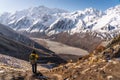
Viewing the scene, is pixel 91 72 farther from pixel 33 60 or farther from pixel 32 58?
pixel 32 58

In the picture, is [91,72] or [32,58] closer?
[91,72]

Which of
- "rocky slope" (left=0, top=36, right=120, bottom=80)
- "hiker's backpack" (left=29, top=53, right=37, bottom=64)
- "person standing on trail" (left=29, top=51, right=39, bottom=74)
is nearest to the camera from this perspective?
"rocky slope" (left=0, top=36, right=120, bottom=80)

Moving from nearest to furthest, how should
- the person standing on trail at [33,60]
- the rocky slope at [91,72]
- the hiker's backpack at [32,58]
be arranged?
the rocky slope at [91,72], the hiker's backpack at [32,58], the person standing on trail at [33,60]

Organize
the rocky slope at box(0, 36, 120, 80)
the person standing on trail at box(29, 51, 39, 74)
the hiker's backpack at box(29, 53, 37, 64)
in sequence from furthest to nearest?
the person standing on trail at box(29, 51, 39, 74) → the hiker's backpack at box(29, 53, 37, 64) → the rocky slope at box(0, 36, 120, 80)

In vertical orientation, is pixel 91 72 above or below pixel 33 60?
below

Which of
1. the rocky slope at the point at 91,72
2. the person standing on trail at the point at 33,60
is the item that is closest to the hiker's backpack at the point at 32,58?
the person standing on trail at the point at 33,60

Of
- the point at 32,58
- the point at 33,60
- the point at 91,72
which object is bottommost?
the point at 91,72

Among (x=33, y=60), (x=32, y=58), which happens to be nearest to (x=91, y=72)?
(x=33, y=60)

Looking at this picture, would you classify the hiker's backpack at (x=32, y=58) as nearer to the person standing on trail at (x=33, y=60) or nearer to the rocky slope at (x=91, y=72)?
the person standing on trail at (x=33, y=60)

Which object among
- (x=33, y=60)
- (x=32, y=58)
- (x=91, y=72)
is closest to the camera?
(x=91, y=72)

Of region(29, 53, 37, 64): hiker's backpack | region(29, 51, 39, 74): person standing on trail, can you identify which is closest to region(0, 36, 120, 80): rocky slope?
region(29, 51, 39, 74): person standing on trail

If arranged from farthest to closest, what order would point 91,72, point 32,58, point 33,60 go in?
point 33,60, point 32,58, point 91,72

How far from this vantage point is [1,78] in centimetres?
4016

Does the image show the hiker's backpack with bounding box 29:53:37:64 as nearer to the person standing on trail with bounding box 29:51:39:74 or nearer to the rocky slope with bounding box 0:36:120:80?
the person standing on trail with bounding box 29:51:39:74
